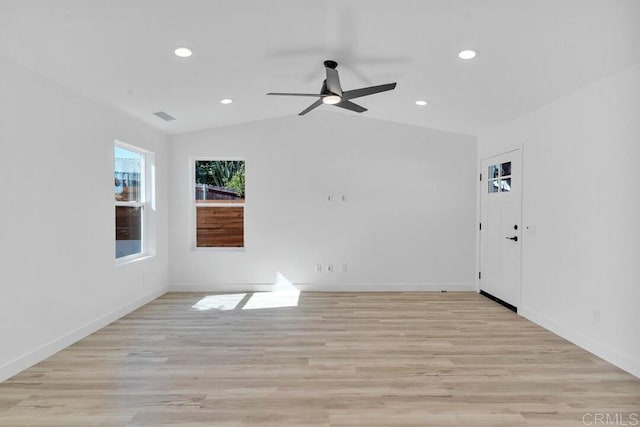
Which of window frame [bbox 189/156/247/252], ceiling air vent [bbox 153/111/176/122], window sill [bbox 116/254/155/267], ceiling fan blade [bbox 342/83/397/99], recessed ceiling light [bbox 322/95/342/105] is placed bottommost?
window sill [bbox 116/254/155/267]

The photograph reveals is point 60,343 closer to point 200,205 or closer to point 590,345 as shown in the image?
point 200,205

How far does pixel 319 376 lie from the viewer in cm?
279

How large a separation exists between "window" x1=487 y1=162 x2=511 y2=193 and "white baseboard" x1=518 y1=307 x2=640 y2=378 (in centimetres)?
162

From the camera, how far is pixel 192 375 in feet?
9.26

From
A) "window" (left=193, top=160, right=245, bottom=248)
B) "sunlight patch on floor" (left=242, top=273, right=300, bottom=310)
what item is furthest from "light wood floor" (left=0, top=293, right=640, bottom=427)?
"window" (left=193, top=160, right=245, bottom=248)

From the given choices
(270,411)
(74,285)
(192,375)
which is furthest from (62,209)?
(270,411)

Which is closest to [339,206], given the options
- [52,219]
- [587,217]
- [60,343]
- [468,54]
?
[468,54]

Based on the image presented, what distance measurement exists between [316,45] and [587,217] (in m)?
2.94

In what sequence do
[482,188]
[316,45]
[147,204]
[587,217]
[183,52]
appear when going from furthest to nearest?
1. [482,188]
2. [147,204]
3. [587,217]
4. [316,45]
5. [183,52]

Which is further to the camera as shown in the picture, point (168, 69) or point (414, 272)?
point (414, 272)

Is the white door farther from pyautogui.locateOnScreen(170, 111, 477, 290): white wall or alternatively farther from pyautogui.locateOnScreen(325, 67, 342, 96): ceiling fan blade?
pyautogui.locateOnScreen(325, 67, 342, 96): ceiling fan blade

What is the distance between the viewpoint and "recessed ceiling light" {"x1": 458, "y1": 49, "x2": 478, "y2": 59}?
300cm

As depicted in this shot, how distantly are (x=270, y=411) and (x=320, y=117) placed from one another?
445cm

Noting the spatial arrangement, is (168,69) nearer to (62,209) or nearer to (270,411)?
(62,209)
